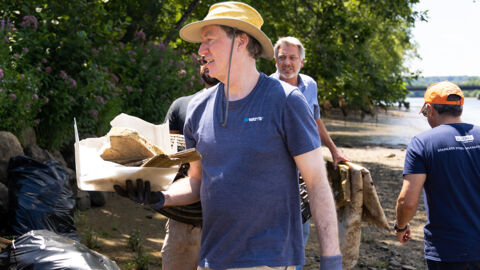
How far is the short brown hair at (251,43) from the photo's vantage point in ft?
7.96

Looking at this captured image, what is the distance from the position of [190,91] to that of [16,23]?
434cm

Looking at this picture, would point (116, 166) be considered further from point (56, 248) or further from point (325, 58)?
point (325, 58)

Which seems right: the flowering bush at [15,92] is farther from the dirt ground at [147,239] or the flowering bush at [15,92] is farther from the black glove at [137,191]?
the black glove at [137,191]

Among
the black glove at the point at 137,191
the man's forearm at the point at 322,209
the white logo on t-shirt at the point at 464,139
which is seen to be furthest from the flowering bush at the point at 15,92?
the man's forearm at the point at 322,209

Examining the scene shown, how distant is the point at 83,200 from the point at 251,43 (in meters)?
5.48

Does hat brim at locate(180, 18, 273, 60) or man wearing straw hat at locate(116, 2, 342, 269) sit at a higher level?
hat brim at locate(180, 18, 273, 60)

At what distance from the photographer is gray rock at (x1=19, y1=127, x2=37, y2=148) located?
6800mm

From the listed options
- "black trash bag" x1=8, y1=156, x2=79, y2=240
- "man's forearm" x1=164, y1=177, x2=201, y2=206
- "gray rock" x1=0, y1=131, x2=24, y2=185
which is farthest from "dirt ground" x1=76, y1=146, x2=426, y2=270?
"man's forearm" x1=164, y1=177, x2=201, y2=206

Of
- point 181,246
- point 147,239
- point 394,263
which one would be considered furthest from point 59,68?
point 394,263

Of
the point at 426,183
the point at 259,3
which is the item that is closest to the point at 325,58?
the point at 259,3

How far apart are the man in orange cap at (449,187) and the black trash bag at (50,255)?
1.80m

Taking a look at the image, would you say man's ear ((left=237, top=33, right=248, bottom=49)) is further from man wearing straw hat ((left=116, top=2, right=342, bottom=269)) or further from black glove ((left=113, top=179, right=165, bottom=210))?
black glove ((left=113, top=179, right=165, bottom=210))

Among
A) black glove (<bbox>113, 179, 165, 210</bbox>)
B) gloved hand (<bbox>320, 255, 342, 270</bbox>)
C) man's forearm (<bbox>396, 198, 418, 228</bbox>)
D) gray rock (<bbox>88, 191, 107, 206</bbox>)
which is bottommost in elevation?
gray rock (<bbox>88, 191, 107, 206</bbox>)

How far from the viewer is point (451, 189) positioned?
3.25 metres
